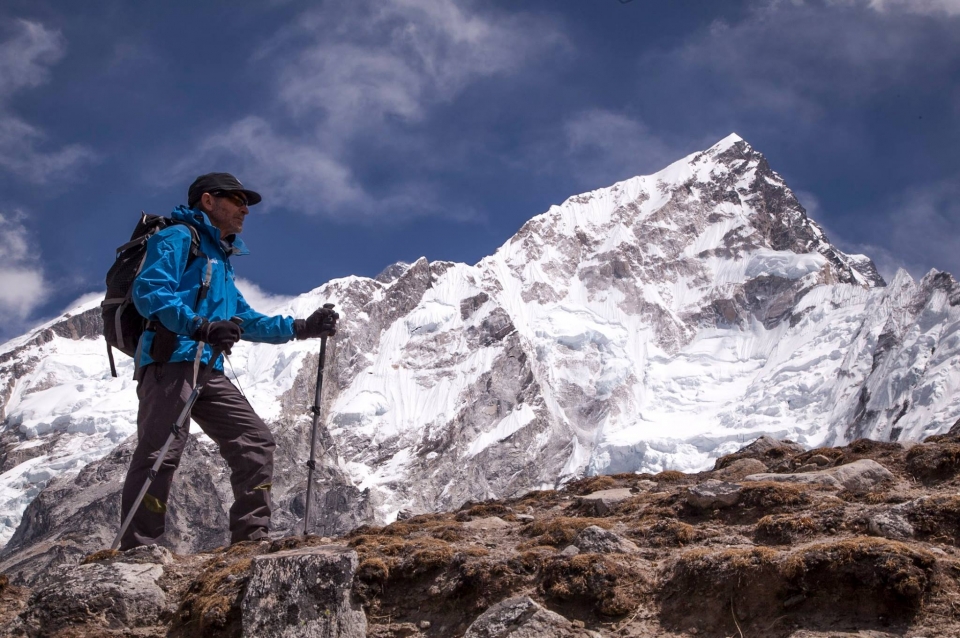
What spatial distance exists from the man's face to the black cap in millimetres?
75

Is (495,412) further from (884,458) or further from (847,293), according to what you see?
(884,458)

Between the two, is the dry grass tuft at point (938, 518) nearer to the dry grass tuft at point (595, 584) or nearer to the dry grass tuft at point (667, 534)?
the dry grass tuft at point (667, 534)

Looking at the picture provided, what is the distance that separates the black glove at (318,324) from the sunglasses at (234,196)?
142 centimetres

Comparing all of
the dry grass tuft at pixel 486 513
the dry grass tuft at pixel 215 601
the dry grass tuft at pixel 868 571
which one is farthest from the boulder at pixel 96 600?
the dry grass tuft at pixel 868 571

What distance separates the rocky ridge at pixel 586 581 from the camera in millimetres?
5605

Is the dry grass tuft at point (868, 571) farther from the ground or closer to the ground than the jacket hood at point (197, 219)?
closer to the ground

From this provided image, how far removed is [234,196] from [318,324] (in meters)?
1.64

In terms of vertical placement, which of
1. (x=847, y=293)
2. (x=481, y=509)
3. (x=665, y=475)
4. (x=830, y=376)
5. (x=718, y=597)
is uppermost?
(x=847, y=293)

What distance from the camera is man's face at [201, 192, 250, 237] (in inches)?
361

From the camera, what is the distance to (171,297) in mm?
8055

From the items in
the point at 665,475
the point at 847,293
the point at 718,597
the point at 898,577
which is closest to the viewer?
the point at 898,577

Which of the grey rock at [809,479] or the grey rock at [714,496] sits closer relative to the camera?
the grey rock at [714,496]

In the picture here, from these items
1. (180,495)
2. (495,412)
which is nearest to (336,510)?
(180,495)

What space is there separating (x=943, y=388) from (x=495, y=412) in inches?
3850
